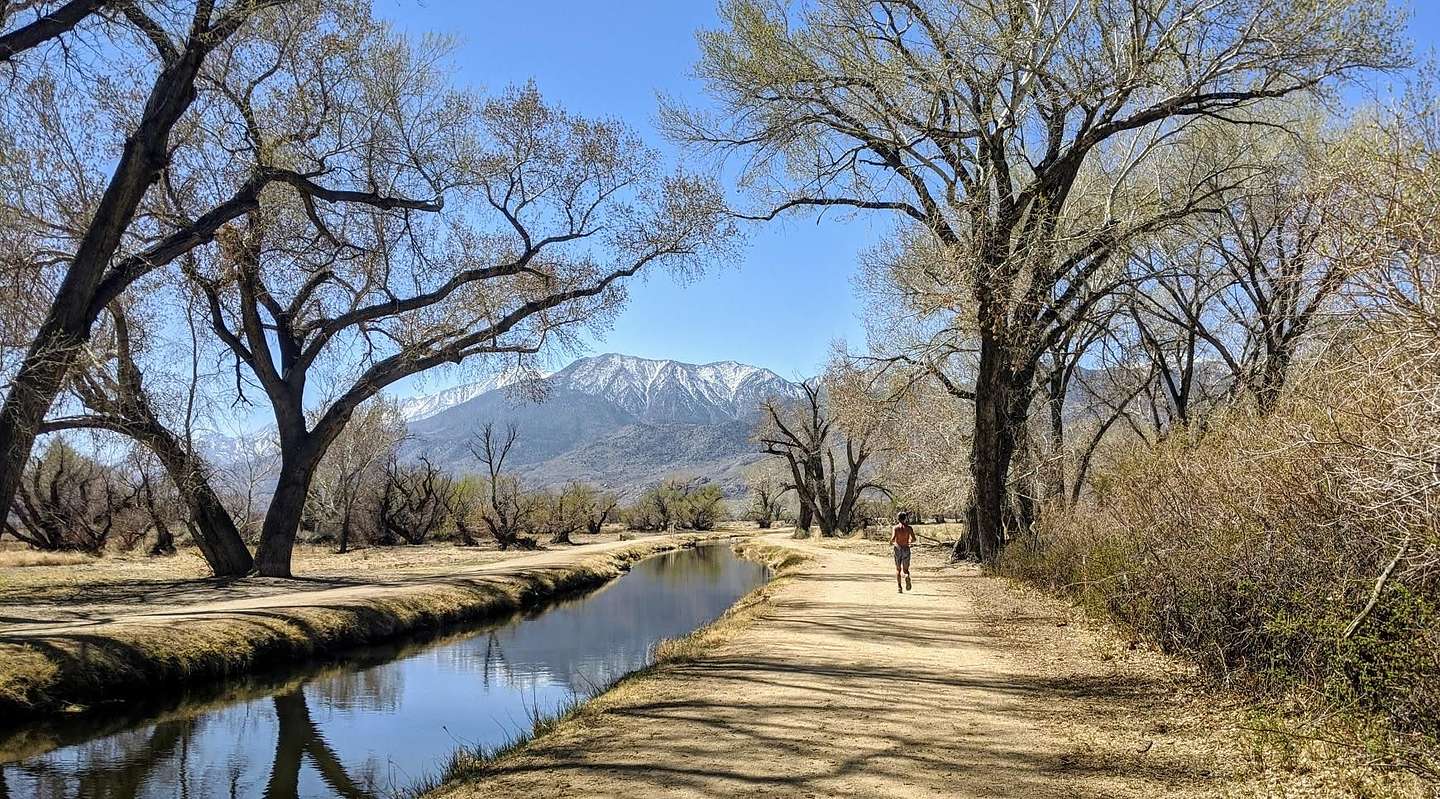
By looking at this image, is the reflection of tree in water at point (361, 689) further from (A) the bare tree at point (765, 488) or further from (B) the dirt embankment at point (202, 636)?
(A) the bare tree at point (765, 488)

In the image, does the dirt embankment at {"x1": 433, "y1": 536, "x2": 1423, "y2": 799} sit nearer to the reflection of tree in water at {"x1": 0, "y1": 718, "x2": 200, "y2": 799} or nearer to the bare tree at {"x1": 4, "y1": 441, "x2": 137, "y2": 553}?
the reflection of tree in water at {"x1": 0, "y1": 718, "x2": 200, "y2": 799}

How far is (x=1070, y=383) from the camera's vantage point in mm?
27656

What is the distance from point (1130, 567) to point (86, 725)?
37.6 ft

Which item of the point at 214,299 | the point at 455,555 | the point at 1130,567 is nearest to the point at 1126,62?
the point at 1130,567

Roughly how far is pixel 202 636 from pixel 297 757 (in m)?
4.41

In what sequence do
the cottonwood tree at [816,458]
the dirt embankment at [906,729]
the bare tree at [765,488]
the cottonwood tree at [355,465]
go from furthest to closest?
the bare tree at [765,488]
the cottonwood tree at [816,458]
the cottonwood tree at [355,465]
the dirt embankment at [906,729]

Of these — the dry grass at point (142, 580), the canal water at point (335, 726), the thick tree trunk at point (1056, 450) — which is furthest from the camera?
the thick tree trunk at point (1056, 450)

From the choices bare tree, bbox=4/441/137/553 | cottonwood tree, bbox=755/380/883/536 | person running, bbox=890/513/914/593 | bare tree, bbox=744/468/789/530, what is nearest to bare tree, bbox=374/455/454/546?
bare tree, bbox=4/441/137/553

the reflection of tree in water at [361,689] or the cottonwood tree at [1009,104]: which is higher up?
the cottonwood tree at [1009,104]

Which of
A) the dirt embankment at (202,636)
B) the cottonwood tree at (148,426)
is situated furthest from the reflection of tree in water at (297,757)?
the cottonwood tree at (148,426)

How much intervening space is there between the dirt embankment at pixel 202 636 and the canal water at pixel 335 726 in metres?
0.40

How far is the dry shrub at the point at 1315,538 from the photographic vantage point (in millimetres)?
4750

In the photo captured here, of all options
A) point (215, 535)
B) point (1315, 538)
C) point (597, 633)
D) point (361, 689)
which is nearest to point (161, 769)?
point (361, 689)

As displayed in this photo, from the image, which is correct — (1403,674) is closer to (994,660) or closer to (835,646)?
(994,660)
